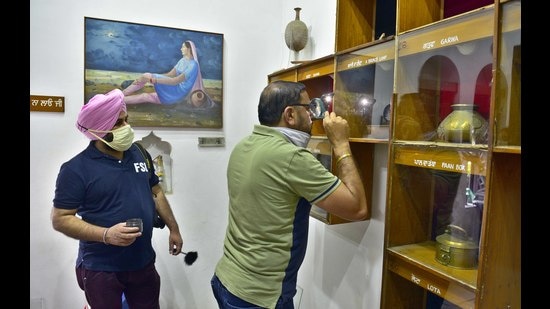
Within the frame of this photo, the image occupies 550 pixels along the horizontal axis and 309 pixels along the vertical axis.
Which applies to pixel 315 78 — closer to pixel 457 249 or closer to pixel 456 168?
pixel 456 168

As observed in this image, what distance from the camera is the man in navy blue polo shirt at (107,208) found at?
1599 mm

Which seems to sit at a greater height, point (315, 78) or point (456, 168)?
A: point (315, 78)

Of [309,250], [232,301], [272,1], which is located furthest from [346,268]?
[272,1]

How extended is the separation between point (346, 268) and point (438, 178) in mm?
809

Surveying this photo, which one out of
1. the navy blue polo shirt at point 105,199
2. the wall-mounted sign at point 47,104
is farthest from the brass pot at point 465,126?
the wall-mounted sign at point 47,104

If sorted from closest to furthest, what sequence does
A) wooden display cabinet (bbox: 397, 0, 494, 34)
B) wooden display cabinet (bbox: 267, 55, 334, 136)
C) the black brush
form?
wooden display cabinet (bbox: 397, 0, 494, 34), wooden display cabinet (bbox: 267, 55, 334, 136), the black brush

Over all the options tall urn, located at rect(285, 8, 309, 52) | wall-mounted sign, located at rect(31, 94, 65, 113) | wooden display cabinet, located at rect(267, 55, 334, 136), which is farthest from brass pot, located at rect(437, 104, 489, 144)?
wall-mounted sign, located at rect(31, 94, 65, 113)

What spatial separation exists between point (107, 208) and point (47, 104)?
106 centimetres

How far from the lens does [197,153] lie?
8.77 ft

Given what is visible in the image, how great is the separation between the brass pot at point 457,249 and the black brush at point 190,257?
1884 millimetres

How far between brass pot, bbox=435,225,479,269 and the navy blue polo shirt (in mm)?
1334

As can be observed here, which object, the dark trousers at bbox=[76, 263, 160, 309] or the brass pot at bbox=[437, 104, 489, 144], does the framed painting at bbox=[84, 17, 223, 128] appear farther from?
the brass pot at bbox=[437, 104, 489, 144]

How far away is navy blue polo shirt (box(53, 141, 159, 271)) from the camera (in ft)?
5.28

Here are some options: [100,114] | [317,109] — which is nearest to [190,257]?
[100,114]
